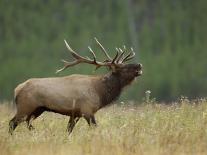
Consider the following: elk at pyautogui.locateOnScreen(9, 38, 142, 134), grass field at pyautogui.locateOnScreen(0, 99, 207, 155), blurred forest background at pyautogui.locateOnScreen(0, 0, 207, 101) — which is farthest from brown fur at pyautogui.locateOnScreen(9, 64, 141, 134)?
blurred forest background at pyautogui.locateOnScreen(0, 0, 207, 101)

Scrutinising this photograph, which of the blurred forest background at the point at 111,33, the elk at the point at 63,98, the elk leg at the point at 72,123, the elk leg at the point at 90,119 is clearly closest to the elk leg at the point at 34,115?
the elk at the point at 63,98

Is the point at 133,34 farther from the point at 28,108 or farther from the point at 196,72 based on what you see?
the point at 28,108

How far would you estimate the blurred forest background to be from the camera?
156ft

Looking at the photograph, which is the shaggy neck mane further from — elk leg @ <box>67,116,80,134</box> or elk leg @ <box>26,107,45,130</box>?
elk leg @ <box>26,107,45,130</box>

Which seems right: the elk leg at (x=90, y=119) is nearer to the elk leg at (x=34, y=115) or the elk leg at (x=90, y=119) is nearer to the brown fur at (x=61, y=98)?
the brown fur at (x=61, y=98)

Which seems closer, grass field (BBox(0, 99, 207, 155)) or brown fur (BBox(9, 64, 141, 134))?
grass field (BBox(0, 99, 207, 155))

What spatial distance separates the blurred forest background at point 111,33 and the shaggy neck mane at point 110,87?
2984 centimetres

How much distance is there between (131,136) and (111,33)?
118 ft

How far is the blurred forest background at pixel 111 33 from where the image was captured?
47.6 metres

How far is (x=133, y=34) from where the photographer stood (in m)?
48.8

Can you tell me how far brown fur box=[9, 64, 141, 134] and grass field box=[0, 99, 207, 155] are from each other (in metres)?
0.34

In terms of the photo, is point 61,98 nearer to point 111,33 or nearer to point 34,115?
point 34,115

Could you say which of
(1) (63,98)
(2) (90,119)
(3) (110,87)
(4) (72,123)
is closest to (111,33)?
(3) (110,87)

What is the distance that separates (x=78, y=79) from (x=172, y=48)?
33499 mm
